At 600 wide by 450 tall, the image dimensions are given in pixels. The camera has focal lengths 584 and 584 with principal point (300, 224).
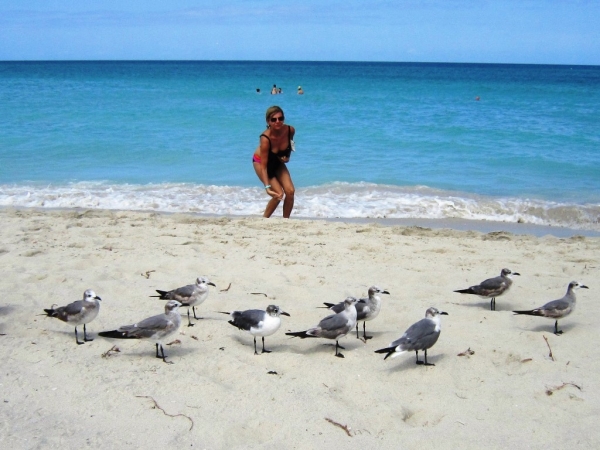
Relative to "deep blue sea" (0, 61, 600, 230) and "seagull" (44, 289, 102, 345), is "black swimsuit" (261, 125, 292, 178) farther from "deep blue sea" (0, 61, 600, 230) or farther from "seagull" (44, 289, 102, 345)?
"seagull" (44, 289, 102, 345)

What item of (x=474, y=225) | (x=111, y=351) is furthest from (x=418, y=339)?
(x=474, y=225)

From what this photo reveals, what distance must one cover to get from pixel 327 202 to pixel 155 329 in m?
8.03

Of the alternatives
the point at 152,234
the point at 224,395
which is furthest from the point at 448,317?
the point at 152,234

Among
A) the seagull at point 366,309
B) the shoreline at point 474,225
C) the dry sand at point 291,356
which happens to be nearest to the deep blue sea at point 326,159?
the shoreline at point 474,225

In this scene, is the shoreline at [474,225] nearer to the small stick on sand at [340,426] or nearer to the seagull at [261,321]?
the seagull at [261,321]

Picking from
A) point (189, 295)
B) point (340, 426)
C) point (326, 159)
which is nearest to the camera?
point (340, 426)

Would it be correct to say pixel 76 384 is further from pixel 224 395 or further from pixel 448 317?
pixel 448 317

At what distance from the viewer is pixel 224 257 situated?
752 centimetres

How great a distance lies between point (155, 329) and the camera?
476 centimetres

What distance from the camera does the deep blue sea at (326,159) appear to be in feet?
40.1

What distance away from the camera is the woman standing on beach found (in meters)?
8.62

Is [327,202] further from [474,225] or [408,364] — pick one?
[408,364]

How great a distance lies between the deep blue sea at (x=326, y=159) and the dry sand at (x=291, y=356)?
4047 millimetres

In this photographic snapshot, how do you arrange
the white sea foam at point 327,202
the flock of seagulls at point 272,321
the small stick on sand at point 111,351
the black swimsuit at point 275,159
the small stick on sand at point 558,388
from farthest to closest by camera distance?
the white sea foam at point 327,202
the black swimsuit at point 275,159
the small stick on sand at point 111,351
the flock of seagulls at point 272,321
the small stick on sand at point 558,388
